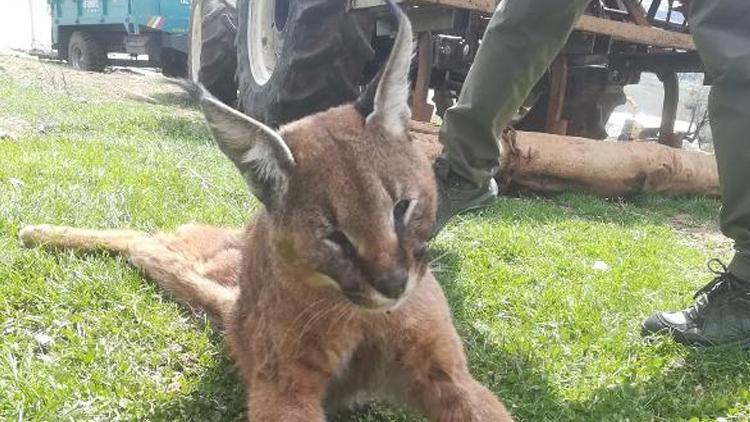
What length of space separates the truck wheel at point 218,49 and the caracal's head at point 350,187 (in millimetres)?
5794

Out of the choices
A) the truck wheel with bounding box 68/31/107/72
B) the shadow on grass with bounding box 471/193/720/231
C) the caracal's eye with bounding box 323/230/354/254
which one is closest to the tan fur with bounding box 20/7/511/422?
the caracal's eye with bounding box 323/230/354/254

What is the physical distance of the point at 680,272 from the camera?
430cm

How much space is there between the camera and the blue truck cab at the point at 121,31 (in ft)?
52.5

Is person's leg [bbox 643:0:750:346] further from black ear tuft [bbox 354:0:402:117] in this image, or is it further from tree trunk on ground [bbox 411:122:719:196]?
tree trunk on ground [bbox 411:122:719:196]

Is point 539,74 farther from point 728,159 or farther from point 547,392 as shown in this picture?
point 547,392

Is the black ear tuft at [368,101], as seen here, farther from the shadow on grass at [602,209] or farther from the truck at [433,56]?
the truck at [433,56]

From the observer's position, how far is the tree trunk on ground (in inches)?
241

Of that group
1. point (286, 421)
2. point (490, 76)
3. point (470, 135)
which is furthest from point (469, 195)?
point (286, 421)

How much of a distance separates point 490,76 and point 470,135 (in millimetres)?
314

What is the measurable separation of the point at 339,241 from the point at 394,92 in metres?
0.51

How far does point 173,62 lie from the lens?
56.2 ft

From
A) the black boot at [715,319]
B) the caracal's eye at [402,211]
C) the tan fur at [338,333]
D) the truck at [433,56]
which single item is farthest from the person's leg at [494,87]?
the truck at [433,56]

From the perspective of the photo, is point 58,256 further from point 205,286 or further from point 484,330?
point 484,330

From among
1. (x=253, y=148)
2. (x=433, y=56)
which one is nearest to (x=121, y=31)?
(x=433, y=56)
